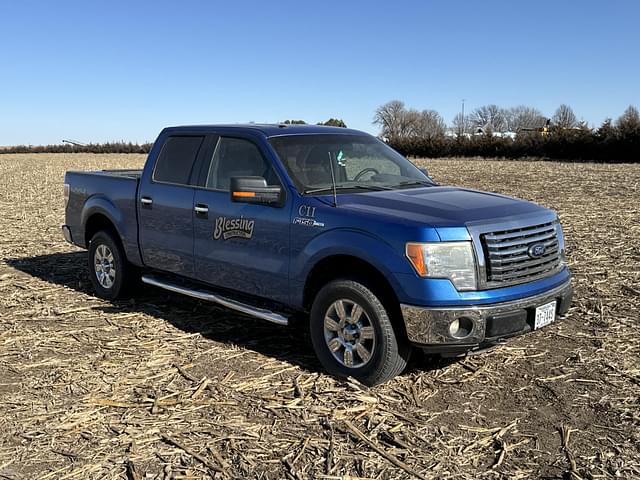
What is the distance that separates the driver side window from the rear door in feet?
0.80

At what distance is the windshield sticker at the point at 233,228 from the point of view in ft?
17.7

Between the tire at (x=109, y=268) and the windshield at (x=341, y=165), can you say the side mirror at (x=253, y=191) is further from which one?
the tire at (x=109, y=268)

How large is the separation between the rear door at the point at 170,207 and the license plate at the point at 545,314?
10.2 ft

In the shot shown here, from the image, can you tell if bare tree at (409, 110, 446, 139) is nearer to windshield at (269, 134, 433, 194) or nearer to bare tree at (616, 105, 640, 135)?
bare tree at (616, 105, 640, 135)

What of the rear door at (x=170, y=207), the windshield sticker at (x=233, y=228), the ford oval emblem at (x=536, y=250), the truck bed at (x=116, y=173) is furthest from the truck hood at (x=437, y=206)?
the truck bed at (x=116, y=173)

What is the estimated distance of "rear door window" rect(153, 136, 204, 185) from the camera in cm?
621

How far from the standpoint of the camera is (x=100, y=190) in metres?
7.25

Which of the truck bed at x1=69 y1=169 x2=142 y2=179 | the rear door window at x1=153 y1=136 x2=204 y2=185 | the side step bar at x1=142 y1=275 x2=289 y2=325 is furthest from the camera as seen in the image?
the truck bed at x1=69 y1=169 x2=142 y2=179

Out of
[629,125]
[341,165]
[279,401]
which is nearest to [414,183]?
[341,165]

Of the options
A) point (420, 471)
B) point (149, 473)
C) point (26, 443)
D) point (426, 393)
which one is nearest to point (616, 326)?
point (426, 393)

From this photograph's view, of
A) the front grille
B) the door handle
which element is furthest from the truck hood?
the door handle

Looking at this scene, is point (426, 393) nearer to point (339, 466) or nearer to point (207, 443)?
point (339, 466)

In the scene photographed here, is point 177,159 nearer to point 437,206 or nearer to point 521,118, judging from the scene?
point 437,206

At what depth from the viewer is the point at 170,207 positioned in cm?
621
